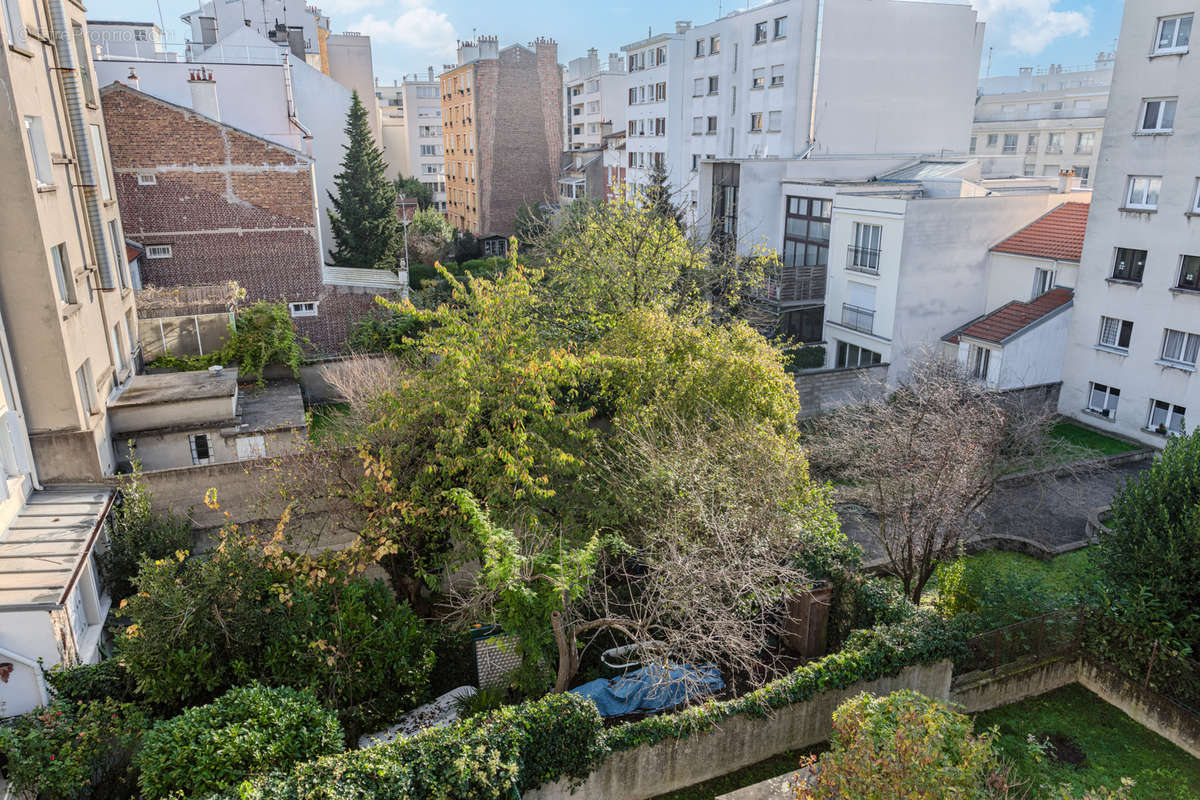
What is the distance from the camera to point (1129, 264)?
2639 cm

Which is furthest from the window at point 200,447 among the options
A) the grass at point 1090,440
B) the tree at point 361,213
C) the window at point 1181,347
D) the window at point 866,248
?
the window at point 1181,347

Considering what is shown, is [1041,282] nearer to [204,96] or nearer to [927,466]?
[927,466]

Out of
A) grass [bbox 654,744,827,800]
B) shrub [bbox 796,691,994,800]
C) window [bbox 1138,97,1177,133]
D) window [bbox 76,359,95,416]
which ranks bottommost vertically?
grass [bbox 654,744,827,800]

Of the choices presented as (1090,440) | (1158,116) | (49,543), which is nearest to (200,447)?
(49,543)

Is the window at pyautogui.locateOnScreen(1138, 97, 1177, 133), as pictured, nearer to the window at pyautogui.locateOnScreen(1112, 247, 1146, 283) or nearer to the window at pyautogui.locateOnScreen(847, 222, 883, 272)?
the window at pyautogui.locateOnScreen(1112, 247, 1146, 283)

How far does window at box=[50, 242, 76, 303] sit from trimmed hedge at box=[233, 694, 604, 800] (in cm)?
1266

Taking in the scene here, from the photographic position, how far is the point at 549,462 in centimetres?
1522

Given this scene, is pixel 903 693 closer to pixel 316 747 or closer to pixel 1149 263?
pixel 316 747

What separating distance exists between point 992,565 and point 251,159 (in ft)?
96.4

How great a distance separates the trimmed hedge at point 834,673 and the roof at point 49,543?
998 centimetres

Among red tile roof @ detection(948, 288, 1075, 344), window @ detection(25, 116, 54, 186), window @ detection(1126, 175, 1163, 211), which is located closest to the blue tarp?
window @ detection(25, 116, 54, 186)

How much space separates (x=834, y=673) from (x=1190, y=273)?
21288 mm

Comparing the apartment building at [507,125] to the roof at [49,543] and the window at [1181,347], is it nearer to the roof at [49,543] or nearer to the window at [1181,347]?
the window at [1181,347]

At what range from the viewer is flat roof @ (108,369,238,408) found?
19.8 m
